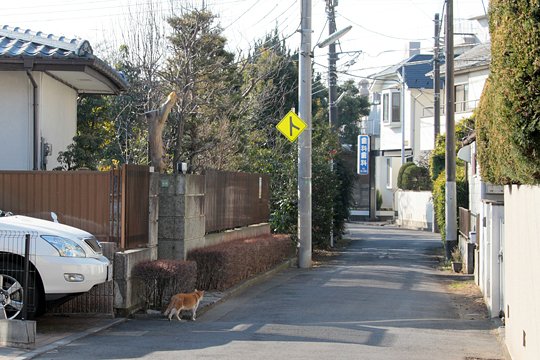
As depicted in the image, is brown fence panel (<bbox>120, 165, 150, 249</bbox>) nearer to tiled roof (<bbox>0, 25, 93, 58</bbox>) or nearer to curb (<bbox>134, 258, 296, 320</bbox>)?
curb (<bbox>134, 258, 296, 320</bbox>)

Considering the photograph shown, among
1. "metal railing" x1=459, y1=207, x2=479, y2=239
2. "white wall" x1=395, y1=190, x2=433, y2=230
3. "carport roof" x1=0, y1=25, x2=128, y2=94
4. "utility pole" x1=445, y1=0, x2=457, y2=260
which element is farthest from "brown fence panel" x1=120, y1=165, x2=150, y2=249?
"white wall" x1=395, y1=190, x2=433, y2=230

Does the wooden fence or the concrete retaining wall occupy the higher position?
the wooden fence

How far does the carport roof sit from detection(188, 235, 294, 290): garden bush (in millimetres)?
3897

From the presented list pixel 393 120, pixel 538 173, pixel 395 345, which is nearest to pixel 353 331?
pixel 395 345

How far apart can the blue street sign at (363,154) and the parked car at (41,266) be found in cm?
3839

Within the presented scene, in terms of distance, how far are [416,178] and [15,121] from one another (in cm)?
3632

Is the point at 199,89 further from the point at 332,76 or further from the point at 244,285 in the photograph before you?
the point at 332,76

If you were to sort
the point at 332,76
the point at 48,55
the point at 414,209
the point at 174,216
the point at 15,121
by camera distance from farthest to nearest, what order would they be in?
the point at 414,209 < the point at 332,76 < the point at 15,121 < the point at 174,216 < the point at 48,55

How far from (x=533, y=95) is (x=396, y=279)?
46.4 ft

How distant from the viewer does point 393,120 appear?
54438mm

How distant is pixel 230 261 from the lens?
1619 cm

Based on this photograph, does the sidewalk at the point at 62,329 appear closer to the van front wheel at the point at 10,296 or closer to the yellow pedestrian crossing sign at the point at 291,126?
the van front wheel at the point at 10,296

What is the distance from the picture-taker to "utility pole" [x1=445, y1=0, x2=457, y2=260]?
24469 millimetres

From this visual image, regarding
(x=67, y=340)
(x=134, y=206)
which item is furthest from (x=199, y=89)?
(x=67, y=340)
